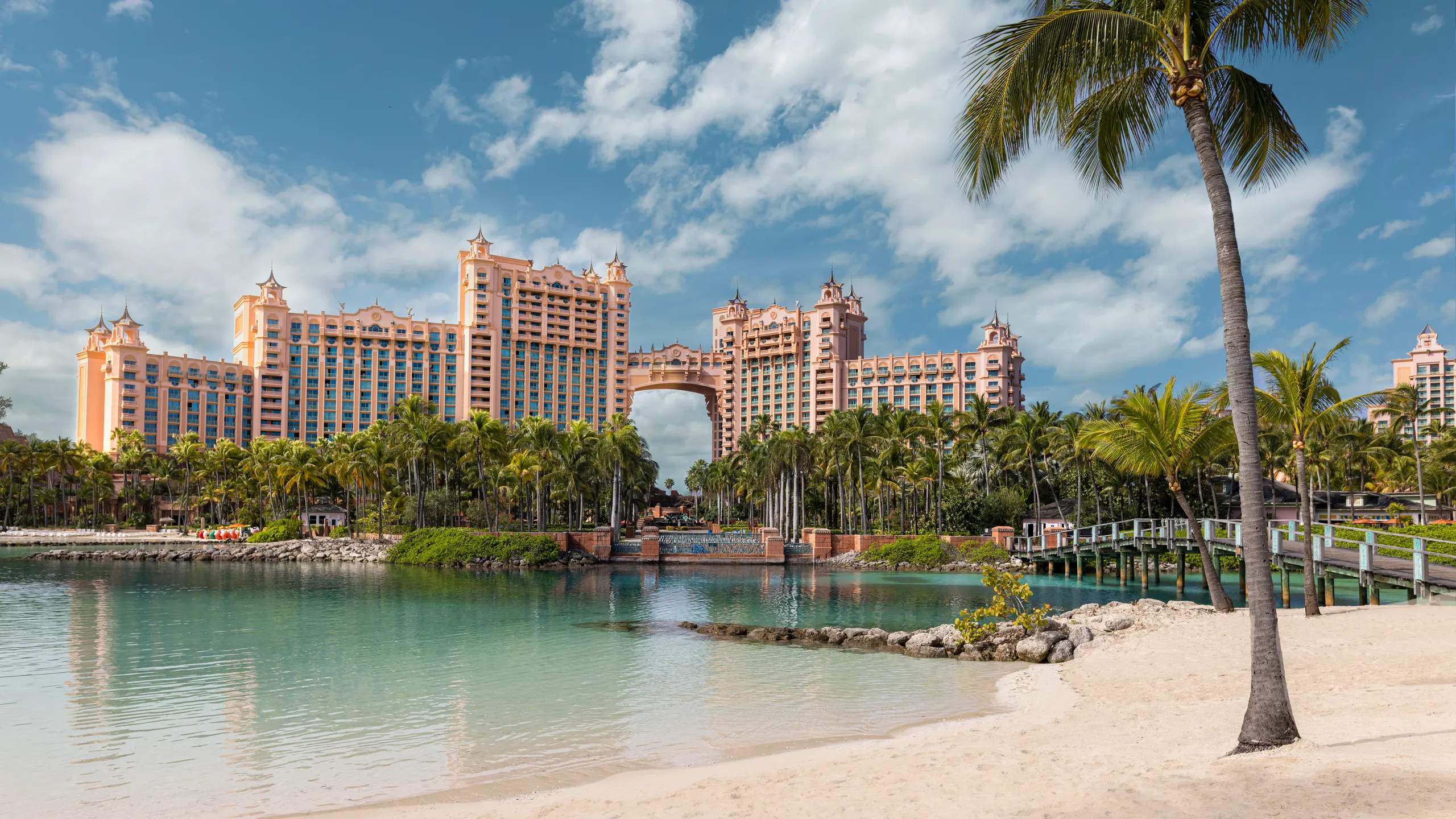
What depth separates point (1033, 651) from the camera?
19531 millimetres

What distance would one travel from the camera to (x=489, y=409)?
5610 inches

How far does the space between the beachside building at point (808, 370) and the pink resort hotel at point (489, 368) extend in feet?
0.90

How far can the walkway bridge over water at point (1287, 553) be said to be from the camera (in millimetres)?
20719

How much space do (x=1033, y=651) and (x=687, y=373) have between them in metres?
142

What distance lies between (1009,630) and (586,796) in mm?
13610

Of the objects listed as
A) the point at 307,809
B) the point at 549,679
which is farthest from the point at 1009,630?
the point at 307,809

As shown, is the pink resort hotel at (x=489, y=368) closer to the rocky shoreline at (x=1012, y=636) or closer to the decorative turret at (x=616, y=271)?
the decorative turret at (x=616, y=271)

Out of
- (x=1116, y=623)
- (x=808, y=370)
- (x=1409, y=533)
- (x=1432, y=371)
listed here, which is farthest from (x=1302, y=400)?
(x=1432, y=371)

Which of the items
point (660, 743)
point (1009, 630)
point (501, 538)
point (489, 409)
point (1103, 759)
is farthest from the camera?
point (489, 409)

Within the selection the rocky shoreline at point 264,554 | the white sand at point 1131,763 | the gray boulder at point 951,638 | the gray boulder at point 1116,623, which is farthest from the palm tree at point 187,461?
the white sand at point 1131,763

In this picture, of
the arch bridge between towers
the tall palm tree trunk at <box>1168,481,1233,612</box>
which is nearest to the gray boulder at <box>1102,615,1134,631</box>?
the tall palm tree trunk at <box>1168,481,1233,612</box>

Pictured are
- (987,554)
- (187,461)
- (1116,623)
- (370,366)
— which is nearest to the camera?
(1116,623)

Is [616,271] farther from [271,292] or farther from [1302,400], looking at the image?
[1302,400]

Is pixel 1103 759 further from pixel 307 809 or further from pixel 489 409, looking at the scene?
pixel 489 409
